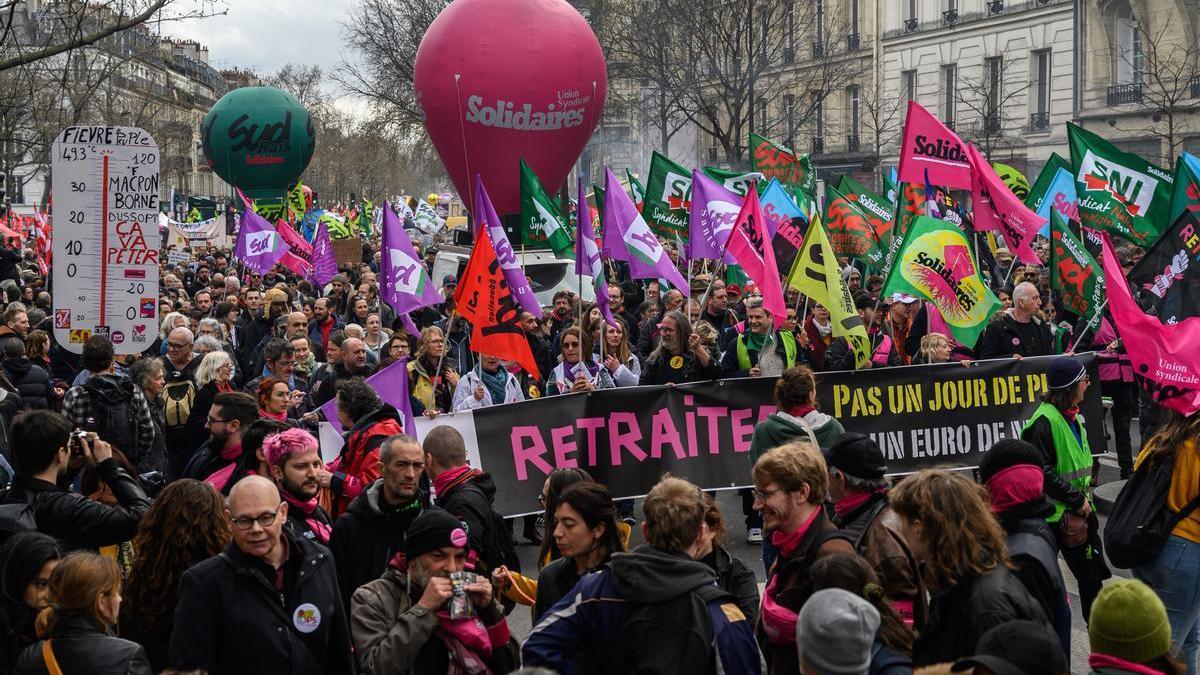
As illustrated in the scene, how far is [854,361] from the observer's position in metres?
10.7

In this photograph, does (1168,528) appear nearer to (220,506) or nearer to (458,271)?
(220,506)

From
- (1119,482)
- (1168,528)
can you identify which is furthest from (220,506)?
(1119,482)

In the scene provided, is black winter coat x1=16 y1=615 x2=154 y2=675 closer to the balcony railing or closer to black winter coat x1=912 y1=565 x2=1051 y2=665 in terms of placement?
black winter coat x1=912 y1=565 x2=1051 y2=665

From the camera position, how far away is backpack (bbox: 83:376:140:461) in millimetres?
7922

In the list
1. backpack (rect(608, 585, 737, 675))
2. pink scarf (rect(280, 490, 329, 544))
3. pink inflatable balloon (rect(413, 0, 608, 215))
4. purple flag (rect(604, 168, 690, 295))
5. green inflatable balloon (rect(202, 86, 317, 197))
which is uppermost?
green inflatable balloon (rect(202, 86, 317, 197))

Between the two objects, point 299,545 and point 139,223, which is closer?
point 299,545

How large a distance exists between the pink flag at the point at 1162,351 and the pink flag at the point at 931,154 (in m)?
5.13

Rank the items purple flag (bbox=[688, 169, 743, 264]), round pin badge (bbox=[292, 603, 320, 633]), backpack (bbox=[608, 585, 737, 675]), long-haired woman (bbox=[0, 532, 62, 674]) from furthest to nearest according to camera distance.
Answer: purple flag (bbox=[688, 169, 743, 264]) → long-haired woman (bbox=[0, 532, 62, 674]) → round pin badge (bbox=[292, 603, 320, 633]) → backpack (bbox=[608, 585, 737, 675])

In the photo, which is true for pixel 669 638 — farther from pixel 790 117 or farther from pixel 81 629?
pixel 790 117

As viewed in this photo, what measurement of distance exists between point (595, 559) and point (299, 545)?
1.01 metres

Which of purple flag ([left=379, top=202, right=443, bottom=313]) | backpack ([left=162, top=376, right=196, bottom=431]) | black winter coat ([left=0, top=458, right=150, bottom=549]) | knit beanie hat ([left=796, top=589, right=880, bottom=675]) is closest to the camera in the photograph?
knit beanie hat ([left=796, top=589, right=880, bottom=675])

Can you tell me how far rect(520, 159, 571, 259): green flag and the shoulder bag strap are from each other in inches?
387

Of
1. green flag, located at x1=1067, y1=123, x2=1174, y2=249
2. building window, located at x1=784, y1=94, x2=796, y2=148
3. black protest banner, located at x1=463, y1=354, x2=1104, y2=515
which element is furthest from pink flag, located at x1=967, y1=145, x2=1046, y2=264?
building window, located at x1=784, y1=94, x2=796, y2=148

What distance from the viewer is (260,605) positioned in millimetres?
4465
